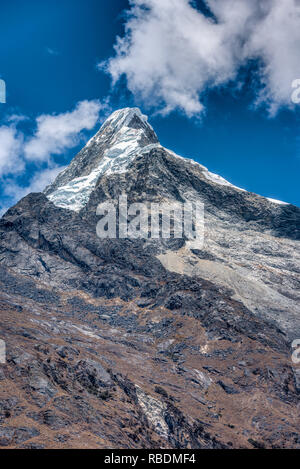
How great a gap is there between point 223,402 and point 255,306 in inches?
2366

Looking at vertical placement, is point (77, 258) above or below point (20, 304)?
above

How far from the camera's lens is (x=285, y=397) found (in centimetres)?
9906

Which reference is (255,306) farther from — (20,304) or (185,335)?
(20,304)

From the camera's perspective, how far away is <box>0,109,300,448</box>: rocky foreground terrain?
68.4 m

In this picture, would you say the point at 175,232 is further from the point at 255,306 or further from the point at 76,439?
the point at 76,439

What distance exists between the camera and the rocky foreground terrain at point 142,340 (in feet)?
225

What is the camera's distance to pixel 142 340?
403 feet

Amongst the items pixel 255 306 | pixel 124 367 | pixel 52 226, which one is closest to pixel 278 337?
pixel 255 306

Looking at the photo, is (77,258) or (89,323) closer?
(89,323)

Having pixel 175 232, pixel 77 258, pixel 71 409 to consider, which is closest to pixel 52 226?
pixel 77 258

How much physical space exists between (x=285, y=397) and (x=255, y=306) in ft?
179
